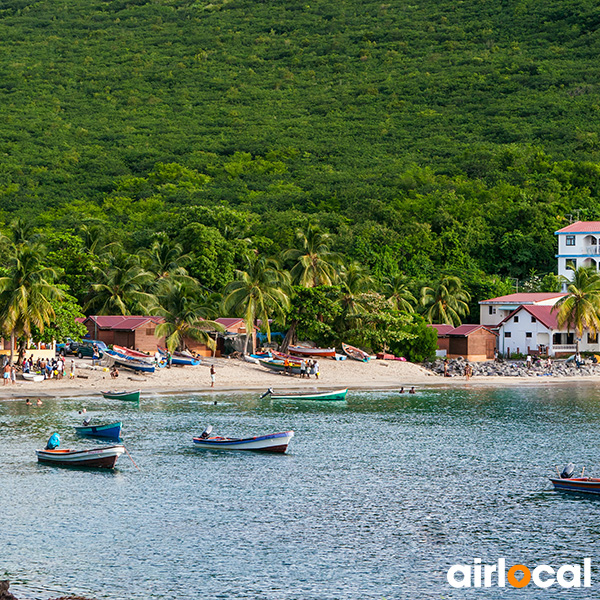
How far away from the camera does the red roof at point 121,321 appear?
3177 inches

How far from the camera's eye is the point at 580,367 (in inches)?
3595

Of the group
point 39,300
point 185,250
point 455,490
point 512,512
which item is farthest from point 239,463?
point 185,250

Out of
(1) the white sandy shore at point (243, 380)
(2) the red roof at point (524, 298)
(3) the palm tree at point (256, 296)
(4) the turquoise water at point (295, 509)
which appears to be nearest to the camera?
(4) the turquoise water at point (295, 509)

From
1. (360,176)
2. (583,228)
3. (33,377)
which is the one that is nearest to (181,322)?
(33,377)

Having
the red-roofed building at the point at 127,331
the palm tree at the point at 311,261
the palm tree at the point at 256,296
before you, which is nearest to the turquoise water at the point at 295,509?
the red-roofed building at the point at 127,331

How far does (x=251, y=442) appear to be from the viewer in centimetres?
4538

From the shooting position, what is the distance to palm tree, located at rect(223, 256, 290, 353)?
8156 cm

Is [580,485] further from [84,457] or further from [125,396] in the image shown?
[125,396]

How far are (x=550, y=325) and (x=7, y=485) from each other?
6954 cm

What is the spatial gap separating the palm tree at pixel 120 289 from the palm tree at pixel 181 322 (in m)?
Result: 5.03

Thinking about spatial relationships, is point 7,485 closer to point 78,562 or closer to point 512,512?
point 78,562

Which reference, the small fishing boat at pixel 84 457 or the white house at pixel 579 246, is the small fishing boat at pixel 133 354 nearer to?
the small fishing boat at pixel 84 457

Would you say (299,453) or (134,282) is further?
(134,282)

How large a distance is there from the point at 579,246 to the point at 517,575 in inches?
3608
